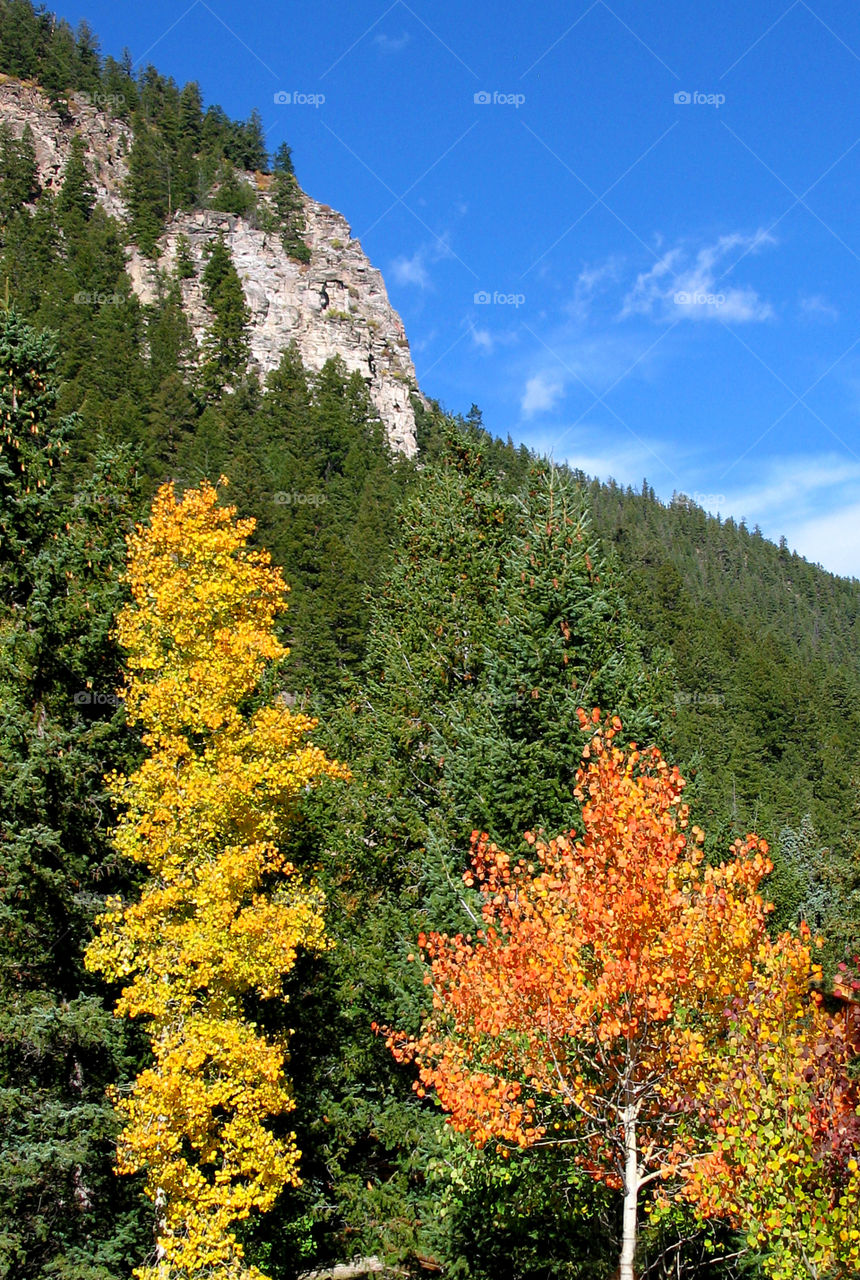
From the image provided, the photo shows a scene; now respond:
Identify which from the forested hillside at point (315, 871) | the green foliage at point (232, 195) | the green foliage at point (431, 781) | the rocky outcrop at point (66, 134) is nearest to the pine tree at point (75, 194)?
the rocky outcrop at point (66, 134)

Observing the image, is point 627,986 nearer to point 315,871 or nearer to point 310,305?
point 315,871

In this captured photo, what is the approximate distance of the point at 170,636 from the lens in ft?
44.9

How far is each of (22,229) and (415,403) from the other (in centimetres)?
4854

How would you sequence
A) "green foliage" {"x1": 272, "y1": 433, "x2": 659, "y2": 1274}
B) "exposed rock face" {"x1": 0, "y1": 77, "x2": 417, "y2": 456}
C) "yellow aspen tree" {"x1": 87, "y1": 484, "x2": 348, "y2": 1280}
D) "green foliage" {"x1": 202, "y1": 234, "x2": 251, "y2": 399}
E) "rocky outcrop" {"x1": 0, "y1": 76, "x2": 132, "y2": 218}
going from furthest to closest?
"rocky outcrop" {"x1": 0, "y1": 76, "x2": 132, "y2": 218}, "exposed rock face" {"x1": 0, "y1": 77, "x2": 417, "y2": 456}, "green foliage" {"x1": 202, "y1": 234, "x2": 251, "y2": 399}, "green foliage" {"x1": 272, "y1": 433, "x2": 659, "y2": 1274}, "yellow aspen tree" {"x1": 87, "y1": 484, "x2": 348, "y2": 1280}

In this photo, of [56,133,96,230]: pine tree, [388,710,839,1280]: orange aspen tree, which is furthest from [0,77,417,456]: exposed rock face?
[388,710,839,1280]: orange aspen tree

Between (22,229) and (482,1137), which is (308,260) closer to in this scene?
(22,229)

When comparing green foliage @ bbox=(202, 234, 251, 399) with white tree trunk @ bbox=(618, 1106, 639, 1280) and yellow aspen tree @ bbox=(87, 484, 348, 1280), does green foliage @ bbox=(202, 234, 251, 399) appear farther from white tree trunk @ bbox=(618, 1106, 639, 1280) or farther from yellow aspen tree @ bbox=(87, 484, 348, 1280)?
white tree trunk @ bbox=(618, 1106, 639, 1280)

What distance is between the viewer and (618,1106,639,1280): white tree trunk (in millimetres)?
7859

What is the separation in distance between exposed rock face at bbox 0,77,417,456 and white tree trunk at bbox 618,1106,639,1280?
91905mm

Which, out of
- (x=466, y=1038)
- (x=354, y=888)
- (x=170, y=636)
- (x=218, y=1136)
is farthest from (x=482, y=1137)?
(x=354, y=888)

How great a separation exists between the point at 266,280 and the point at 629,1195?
113 meters

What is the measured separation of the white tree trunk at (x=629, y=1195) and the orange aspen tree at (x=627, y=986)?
0.04ft

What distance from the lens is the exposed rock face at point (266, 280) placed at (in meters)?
101

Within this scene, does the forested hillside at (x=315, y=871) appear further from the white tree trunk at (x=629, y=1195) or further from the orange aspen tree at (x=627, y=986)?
the white tree trunk at (x=629, y=1195)
